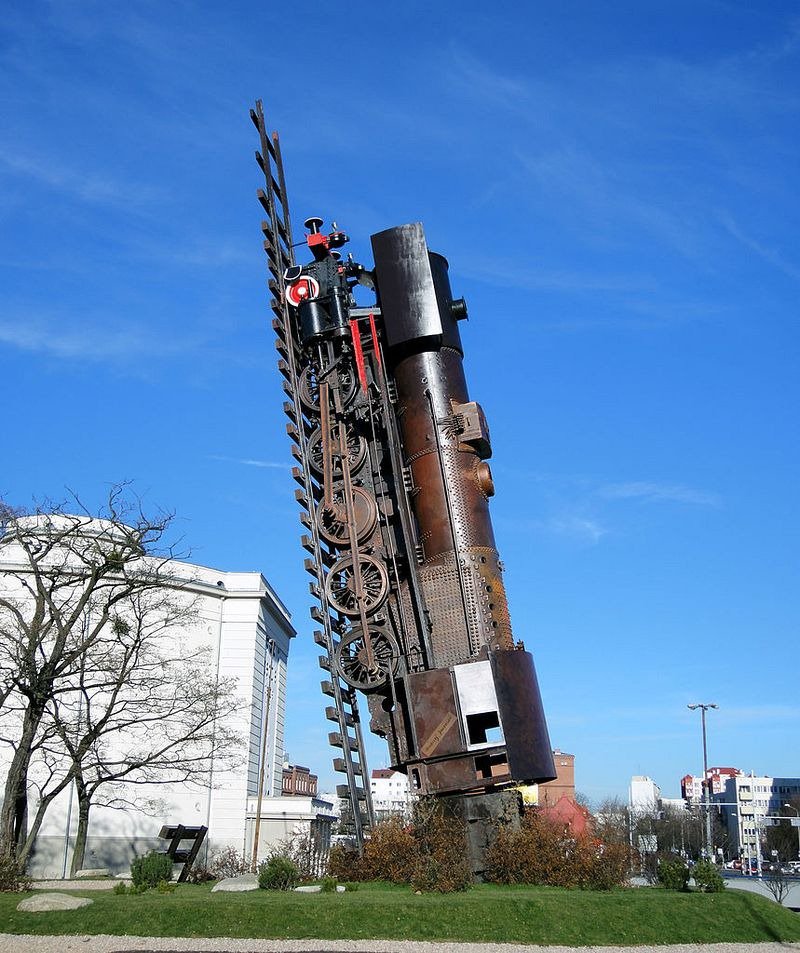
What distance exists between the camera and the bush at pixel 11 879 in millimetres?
21913

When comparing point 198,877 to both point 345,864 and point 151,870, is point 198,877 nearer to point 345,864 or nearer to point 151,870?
point 151,870

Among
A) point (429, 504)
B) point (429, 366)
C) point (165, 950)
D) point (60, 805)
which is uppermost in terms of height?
point (429, 366)

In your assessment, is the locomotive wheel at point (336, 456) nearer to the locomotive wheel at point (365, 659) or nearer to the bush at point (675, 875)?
the locomotive wheel at point (365, 659)

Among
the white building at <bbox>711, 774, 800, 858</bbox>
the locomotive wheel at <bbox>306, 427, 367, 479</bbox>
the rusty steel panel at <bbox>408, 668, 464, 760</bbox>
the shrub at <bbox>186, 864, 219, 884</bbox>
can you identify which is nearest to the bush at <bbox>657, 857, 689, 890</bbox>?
the rusty steel panel at <bbox>408, 668, 464, 760</bbox>

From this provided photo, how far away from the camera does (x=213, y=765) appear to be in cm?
4338

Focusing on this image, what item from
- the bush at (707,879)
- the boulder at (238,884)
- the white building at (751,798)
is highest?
the white building at (751,798)

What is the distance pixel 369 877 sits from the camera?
79.6 ft

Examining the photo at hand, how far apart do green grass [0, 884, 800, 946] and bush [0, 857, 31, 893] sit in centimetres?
265

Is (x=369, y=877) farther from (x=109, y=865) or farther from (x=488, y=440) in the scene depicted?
(x=109, y=865)

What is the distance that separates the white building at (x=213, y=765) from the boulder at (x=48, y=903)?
2086 cm

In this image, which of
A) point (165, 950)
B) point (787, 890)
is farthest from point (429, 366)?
point (787, 890)

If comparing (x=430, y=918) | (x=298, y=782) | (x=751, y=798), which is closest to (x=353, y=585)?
(x=430, y=918)

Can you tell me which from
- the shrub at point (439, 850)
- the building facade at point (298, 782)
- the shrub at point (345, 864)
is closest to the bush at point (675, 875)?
the shrub at point (439, 850)

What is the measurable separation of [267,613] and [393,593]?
25589mm
